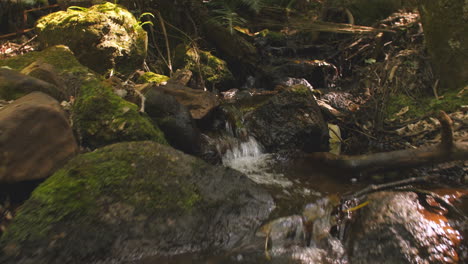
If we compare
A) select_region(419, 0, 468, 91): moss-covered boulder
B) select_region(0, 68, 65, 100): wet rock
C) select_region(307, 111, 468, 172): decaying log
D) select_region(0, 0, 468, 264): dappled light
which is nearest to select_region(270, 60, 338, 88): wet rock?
select_region(0, 0, 468, 264): dappled light

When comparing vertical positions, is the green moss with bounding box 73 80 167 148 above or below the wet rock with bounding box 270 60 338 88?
above

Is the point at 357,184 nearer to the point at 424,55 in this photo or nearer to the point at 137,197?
the point at 137,197

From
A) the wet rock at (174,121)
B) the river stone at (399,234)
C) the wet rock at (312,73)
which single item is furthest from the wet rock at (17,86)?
the wet rock at (312,73)

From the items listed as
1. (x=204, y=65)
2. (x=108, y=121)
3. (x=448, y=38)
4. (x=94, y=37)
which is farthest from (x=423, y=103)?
(x=94, y=37)

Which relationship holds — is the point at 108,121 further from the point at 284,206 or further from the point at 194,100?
the point at 284,206

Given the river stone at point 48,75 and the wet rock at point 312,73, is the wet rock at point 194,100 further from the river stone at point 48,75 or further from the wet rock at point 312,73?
the wet rock at point 312,73

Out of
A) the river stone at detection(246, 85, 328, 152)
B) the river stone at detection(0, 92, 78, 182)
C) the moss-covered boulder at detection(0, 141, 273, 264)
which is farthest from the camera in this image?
the river stone at detection(246, 85, 328, 152)

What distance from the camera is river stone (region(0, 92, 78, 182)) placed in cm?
170

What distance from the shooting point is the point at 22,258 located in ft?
4.35

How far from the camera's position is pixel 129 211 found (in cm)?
160

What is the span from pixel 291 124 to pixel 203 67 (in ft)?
9.67

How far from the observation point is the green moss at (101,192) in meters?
1.45

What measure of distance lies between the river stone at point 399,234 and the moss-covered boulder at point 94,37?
4.34m

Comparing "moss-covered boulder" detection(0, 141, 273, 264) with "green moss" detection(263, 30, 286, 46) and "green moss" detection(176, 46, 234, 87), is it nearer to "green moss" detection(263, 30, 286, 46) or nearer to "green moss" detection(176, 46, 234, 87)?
"green moss" detection(176, 46, 234, 87)
